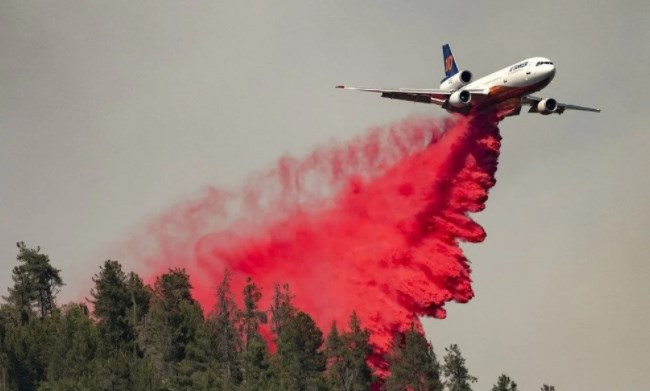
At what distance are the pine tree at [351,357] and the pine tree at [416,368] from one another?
230 centimetres

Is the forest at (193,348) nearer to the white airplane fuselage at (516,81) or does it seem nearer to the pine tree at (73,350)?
the pine tree at (73,350)

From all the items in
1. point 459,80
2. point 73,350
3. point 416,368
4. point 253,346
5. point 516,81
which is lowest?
point 416,368

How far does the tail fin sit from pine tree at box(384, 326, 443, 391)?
77.4 ft

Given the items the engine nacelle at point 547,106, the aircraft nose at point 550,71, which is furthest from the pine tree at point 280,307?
the aircraft nose at point 550,71

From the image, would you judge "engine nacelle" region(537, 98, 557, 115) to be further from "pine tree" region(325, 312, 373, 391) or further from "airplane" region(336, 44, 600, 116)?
"pine tree" region(325, 312, 373, 391)

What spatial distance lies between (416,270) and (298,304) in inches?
613

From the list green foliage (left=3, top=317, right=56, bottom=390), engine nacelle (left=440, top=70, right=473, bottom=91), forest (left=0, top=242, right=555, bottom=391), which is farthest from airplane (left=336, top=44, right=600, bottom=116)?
green foliage (left=3, top=317, right=56, bottom=390)

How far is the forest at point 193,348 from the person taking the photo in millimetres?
119438

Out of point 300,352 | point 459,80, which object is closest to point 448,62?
point 459,80

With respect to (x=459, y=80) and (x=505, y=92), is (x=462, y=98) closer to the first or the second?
(x=505, y=92)

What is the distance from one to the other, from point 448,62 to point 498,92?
16856 mm

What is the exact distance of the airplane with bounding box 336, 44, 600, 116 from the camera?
11931 centimetres

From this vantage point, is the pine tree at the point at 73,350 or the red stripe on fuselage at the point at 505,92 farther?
the pine tree at the point at 73,350

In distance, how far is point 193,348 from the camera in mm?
127438
